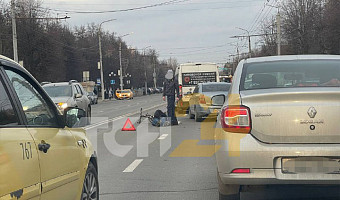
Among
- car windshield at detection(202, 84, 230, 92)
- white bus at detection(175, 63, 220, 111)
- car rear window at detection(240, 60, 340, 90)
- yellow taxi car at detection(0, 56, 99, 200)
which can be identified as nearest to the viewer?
yellow taxi car at detection(0, 56, 99, 200)

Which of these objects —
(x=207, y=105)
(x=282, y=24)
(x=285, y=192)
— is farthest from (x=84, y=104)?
(x=282, y=24)

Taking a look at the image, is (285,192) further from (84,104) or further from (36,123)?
(84,104)

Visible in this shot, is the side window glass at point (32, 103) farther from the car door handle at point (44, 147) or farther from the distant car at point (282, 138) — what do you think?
the distant car at point (282, 138)

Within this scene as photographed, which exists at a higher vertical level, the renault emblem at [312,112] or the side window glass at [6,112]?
the side window glass at [6,112]

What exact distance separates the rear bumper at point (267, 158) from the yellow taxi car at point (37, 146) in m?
1.45

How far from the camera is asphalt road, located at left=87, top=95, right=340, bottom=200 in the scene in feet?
20.3

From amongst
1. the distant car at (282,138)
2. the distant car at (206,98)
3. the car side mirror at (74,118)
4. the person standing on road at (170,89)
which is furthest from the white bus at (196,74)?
the distant car at (282,138)

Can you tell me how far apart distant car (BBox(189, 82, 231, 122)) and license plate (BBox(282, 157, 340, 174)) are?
12482 mm

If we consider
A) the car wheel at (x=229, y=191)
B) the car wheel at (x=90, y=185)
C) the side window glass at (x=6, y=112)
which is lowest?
the car wheel at (x=229, y=191)

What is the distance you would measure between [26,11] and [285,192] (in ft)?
175

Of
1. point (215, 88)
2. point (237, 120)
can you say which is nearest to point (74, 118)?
point (237, 120)

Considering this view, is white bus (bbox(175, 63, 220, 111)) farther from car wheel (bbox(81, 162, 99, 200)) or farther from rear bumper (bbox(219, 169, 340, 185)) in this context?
rear bumper (bbox(219, 169, 340, 185))

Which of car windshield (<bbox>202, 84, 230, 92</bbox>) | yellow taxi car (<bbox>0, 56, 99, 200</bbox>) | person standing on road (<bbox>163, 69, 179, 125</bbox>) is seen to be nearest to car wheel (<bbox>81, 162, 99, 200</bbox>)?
yellow taxi car (<bbox>0, 56, 99, 200</bbox>)

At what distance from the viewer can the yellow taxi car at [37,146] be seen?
307 cm
